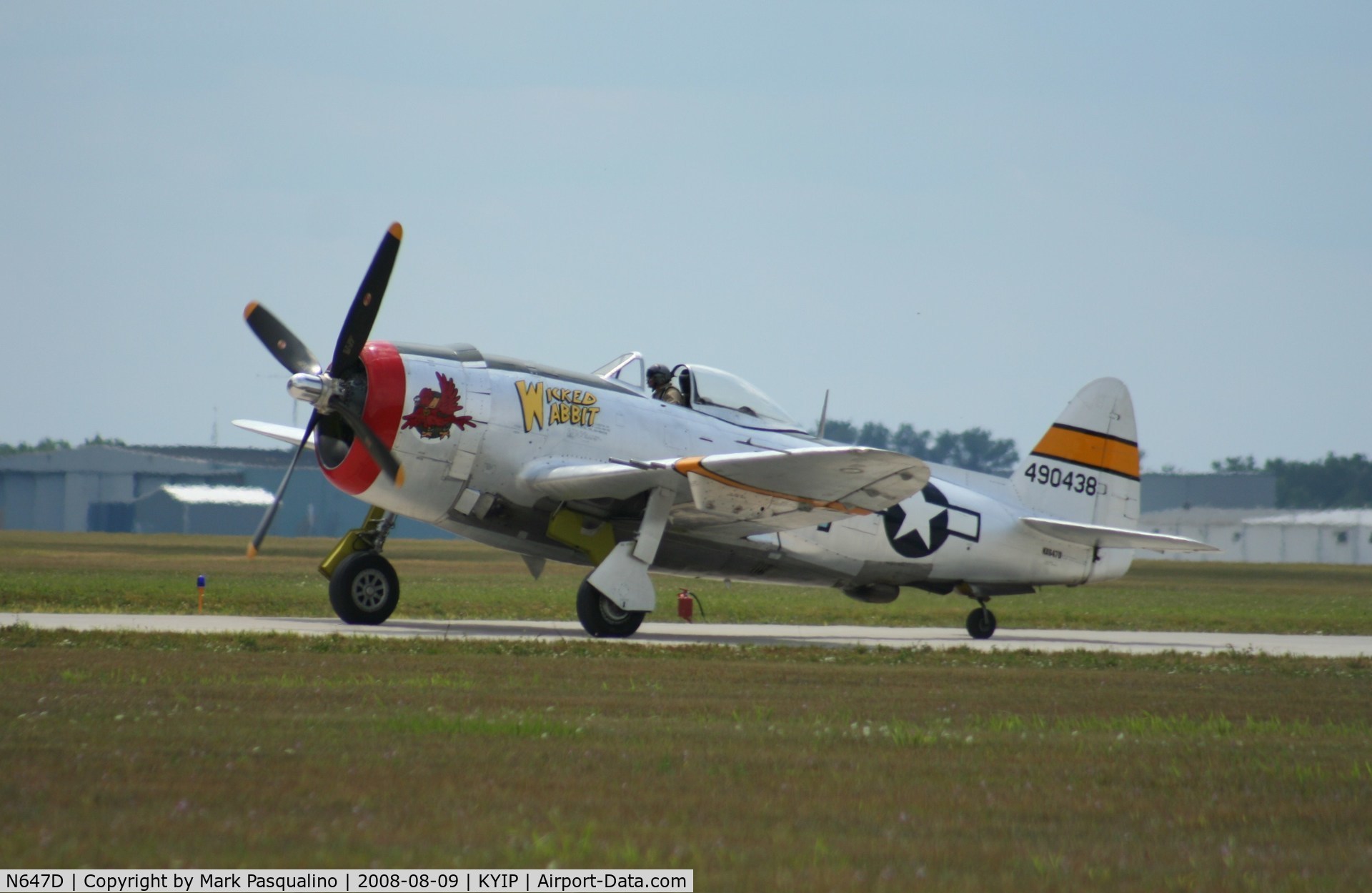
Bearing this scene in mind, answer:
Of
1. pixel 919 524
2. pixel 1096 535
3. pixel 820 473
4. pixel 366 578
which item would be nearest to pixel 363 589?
pixel 366 578

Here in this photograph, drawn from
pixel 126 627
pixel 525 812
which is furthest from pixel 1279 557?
pixel 525 812

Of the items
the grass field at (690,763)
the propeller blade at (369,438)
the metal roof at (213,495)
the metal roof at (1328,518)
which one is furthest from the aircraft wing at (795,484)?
the metal roof at (213,495)

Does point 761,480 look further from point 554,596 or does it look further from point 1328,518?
point 1328,518

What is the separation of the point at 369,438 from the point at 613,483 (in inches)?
109

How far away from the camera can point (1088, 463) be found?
72.1ft

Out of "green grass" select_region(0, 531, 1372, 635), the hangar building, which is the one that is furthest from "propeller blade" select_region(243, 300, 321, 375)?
the hangar building

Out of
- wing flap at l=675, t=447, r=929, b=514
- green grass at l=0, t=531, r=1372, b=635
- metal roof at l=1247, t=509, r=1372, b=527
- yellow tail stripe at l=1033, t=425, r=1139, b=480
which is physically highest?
metal roof at l=1247, t=509, r=1372, b=527

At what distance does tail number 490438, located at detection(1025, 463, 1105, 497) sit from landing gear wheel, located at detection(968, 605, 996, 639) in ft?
7.63

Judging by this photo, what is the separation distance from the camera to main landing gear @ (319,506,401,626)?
17719mm

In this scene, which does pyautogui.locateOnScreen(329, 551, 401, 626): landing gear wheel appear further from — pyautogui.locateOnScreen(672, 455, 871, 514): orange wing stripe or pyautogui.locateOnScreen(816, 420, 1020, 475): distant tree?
pyautogui.locateOnScreen(816, 420, 1020, 475): distant tree

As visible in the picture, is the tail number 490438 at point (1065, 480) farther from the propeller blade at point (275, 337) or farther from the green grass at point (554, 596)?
the propeller blade at point (275, 337)

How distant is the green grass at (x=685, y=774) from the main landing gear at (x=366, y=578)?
16.4 feet

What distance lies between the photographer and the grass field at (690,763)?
5.56m

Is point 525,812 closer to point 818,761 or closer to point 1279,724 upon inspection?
point 818,761
